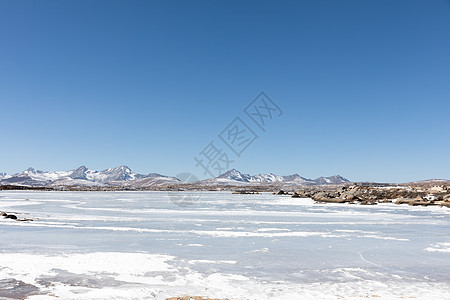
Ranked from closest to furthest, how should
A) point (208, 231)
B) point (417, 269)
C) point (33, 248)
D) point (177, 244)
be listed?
point (417, 269) → point (33, 248) → point (177, 244) → point (208, 231)

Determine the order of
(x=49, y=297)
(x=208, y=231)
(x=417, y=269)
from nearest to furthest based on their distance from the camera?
(x=49, y=297)
(x=417, y=269)
(x=208, y=231)

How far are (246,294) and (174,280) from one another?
1.56 meters

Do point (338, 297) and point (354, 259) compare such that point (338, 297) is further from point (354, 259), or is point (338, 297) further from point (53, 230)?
point (53, 230)

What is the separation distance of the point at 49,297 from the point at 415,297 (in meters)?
5.76

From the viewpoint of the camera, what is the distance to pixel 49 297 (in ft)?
17.0

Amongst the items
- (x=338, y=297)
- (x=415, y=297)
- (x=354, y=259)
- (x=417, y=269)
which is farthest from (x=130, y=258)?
(x=417, y=269)

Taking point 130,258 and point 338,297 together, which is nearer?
point 338,297

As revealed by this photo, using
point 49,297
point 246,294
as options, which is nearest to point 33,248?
point 49,297

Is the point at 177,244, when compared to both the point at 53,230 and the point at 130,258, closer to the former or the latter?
the point at 130,258

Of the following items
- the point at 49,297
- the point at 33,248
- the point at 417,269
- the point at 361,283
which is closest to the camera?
the point at 49,297

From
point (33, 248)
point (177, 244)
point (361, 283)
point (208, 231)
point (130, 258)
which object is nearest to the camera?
point (361, 283)

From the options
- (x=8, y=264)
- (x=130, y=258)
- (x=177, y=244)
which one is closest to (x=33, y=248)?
(x=8, y=264)

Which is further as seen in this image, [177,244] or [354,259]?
[177,244]

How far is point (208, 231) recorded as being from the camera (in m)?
12.7
